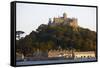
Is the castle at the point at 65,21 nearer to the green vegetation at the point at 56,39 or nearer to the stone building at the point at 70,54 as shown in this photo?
the green vegetation at the point at 56,39

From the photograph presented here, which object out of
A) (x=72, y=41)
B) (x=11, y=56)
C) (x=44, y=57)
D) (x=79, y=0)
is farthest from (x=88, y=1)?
(x=11, y=56)

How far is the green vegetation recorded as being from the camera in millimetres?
2081

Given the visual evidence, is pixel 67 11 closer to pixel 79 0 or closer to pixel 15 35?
pixel 79 0

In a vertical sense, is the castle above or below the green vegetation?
above

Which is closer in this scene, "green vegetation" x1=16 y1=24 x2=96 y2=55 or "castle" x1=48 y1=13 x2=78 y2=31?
"green vegetation" x1=16 y1=24 x2=96 y2=55

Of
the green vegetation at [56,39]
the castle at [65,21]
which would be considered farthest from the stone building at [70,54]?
the castle at [65,21]

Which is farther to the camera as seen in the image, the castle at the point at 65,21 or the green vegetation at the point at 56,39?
the castle at the point at 65,21

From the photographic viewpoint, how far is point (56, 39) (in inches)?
86.2

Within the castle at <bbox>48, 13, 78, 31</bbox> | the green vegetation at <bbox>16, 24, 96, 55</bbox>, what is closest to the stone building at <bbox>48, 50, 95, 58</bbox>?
the green vegetation at <bbox>16, 24, 96, 55</bbox>

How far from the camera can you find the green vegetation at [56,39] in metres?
2.08

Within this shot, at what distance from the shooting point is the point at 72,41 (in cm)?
227

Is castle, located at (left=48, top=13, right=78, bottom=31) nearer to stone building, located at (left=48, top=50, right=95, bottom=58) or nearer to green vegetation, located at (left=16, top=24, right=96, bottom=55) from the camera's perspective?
green vegetation, located at (left=16, top=24, right=96, bottom=55)

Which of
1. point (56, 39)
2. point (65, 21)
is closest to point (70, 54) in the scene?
point (56, 39)

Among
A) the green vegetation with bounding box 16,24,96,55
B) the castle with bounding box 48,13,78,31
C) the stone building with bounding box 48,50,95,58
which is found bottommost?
the stone building with bounding box 48,50,95,58
